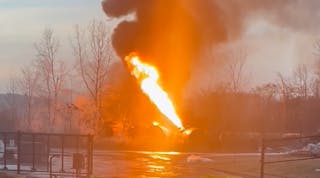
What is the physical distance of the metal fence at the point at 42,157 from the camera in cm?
2466

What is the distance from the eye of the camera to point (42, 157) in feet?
104

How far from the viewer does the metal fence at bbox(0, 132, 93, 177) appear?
80.9ft

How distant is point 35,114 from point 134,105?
25.8 meters

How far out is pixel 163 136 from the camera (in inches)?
2026

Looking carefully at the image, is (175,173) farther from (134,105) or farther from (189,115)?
(134,105)

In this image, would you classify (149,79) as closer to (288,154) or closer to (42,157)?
(288,154)

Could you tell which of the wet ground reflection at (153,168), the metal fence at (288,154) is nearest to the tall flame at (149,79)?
the wet ground reflection at (153,168)

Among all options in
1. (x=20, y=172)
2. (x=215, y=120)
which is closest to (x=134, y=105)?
(x=215, y=120)

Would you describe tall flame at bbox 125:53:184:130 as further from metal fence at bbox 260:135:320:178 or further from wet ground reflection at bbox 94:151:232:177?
Result: metal fence at bbox 260:135:320:178

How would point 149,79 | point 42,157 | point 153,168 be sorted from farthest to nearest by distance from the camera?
point 149,79
point 153,168
point 42,157

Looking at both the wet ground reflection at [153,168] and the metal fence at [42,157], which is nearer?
the metal fence at [42,157]

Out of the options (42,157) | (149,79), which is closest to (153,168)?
(42,157)

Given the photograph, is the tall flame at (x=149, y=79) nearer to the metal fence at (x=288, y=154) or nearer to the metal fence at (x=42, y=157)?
the metal fence at (x=42, y=157)

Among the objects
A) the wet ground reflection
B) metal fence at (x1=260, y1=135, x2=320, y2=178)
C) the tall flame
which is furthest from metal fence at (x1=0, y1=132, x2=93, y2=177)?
metal fence at (x1=260, y1=135, x2=320, y2=178)
